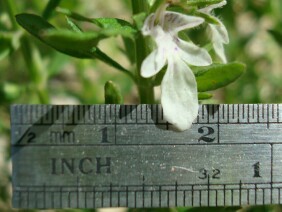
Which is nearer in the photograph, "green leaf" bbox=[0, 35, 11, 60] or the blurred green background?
"green leaf" bbox=[0, 35, 11, 60]

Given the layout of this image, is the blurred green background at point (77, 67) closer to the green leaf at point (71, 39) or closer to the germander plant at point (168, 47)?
the germander plant at point (168, 47)

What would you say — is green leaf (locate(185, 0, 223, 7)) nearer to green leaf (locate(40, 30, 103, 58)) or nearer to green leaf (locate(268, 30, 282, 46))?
green leaf (locate(40, 30, 103, 58))

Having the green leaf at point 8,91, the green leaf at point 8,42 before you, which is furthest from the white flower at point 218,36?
the green leaf at point 8,91

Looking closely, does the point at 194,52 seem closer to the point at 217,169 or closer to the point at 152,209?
the point at 217,169

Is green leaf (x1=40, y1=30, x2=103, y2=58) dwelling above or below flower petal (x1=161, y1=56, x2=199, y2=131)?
above

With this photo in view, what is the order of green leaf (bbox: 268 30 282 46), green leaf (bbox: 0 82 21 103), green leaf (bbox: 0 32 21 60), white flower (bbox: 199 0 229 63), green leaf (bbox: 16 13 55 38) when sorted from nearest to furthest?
1. green leaf (bbox: 16 13 55 38)
2. white flower (bbox: 199 0 229 63)
3. green leaf (bbox: 0 32 21 60)
4. green leaf (bbox: 268 30 282 46)
5. green leaf (bbox: 0 82 21 103)

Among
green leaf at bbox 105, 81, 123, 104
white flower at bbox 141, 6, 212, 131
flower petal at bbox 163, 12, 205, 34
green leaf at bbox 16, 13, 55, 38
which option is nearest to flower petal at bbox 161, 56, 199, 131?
white flower at bbox 141, 6, 212, 131

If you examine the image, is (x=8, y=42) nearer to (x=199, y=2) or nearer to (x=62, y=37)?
(x=62, y=37)
